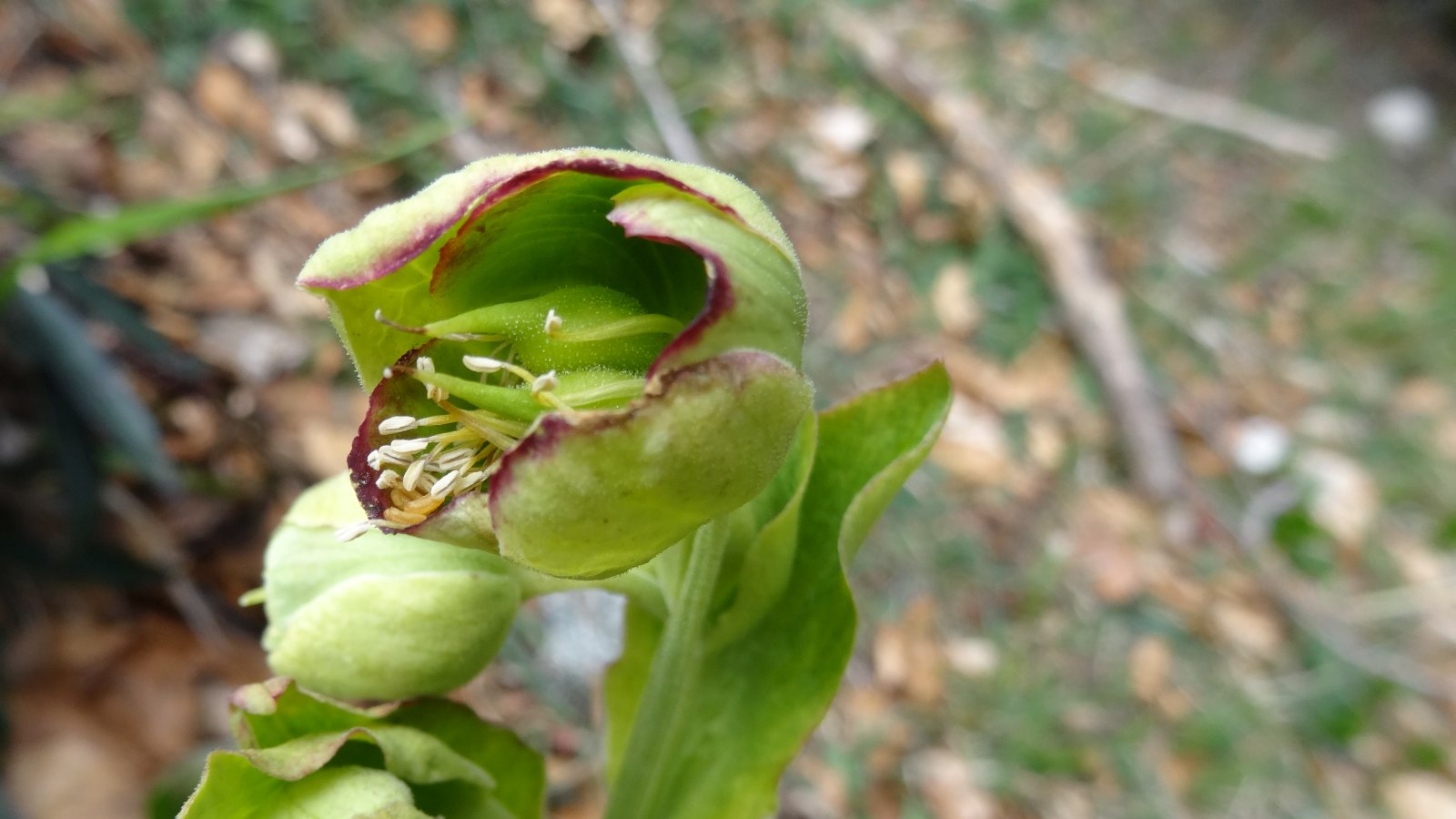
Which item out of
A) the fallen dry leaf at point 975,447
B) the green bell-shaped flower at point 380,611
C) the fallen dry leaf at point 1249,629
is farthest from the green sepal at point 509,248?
the fallen dry leaf at point 1249,629

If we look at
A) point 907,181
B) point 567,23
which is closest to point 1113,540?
point 907,181

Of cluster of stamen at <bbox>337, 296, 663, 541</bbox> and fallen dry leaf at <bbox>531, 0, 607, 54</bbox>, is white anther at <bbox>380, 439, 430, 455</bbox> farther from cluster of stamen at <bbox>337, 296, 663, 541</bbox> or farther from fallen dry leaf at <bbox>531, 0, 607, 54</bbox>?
fallen dry leaf at <bbox>531, 0, 607, 54</bbox>

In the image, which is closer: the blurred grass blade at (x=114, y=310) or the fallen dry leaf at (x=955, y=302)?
the blurred grass blade at (x=114, y=310)

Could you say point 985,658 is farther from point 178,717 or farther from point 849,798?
point 178,717

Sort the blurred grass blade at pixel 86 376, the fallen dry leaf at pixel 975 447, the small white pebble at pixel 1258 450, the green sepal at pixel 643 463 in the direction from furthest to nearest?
the small white pebble at pixel 1258 450 < the fallen dry leaf at pixel 975 447 < the blurred grass blade at pixel 86 376 < the green sepal at pixel 643 463

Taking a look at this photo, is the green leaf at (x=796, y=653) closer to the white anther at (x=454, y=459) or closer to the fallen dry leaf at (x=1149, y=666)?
the white anther at (x=454, y=459)

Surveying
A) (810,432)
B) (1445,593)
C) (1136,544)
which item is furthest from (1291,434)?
(810,432)
